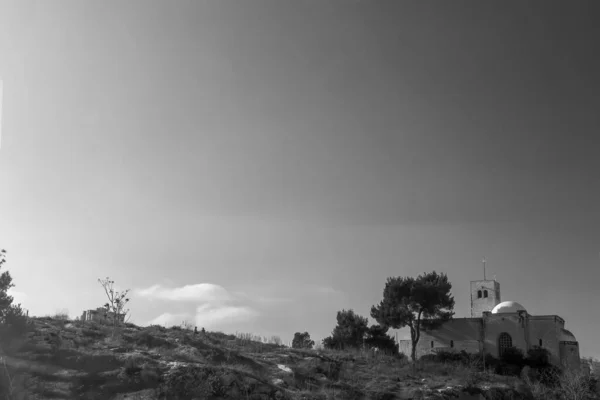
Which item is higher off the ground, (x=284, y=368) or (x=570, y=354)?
(x=570, y=354)

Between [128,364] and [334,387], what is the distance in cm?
1142

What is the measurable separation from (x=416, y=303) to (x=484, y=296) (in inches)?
739

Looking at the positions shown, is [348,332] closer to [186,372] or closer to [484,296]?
[484,296]

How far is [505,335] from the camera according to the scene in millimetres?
55594

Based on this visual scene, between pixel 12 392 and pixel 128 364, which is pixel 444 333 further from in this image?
pixel 12 392

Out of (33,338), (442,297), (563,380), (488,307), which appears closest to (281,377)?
(33,338)

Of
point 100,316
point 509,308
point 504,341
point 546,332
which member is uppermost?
point 509,308

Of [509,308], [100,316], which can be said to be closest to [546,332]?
[509,308]

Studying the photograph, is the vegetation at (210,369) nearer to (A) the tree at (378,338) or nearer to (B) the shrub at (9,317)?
(B) the shrub at (9,317)

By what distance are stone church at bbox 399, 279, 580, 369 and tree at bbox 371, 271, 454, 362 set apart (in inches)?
84.0

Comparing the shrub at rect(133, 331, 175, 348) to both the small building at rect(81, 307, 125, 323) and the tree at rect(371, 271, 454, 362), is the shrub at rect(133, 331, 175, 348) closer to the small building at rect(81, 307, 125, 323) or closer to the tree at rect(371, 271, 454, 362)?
the small building at rect(81, 307, 125, 323)

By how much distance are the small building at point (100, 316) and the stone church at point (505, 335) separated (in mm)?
32509

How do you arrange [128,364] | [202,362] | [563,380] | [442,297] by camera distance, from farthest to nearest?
[442,297]
[563,380]
[202,362]
[128,364]

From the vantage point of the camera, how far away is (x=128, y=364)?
24344 mm
